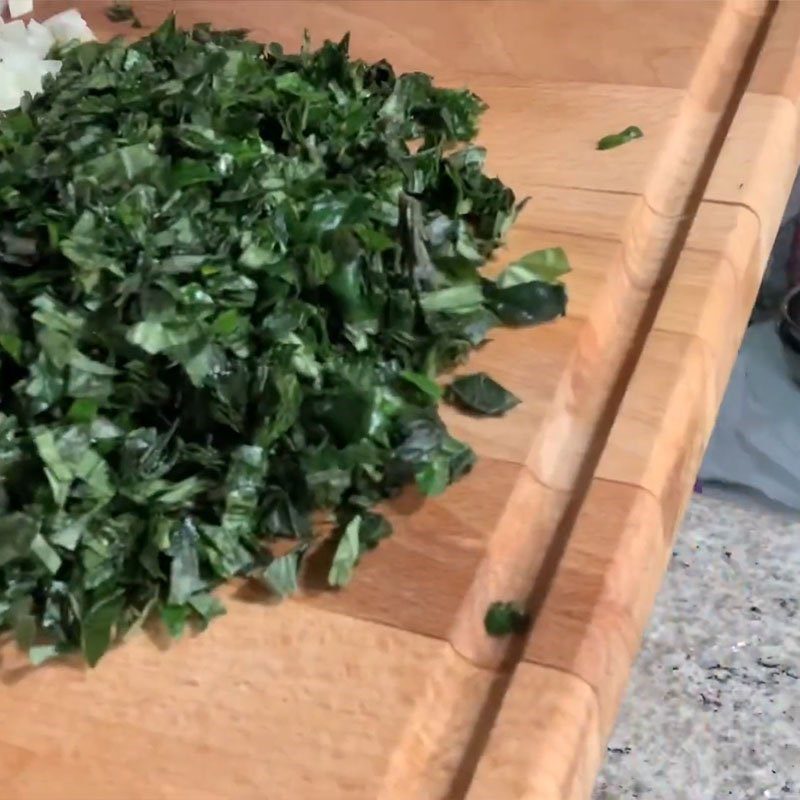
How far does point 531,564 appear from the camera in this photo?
62 centimetres

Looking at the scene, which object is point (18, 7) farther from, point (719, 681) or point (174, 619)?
point (719, 681)

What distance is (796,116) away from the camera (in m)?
0.84

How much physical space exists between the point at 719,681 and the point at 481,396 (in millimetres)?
495

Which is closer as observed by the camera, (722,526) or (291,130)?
(291,130)

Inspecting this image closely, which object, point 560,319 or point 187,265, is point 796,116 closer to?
point 560,319

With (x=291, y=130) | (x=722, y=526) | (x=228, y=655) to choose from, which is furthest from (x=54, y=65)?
(x=722, y=526)

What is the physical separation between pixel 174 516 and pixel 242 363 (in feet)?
0.30

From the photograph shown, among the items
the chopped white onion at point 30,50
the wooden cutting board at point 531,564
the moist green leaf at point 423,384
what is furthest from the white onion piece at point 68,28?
the moist green leaf at point 423,384

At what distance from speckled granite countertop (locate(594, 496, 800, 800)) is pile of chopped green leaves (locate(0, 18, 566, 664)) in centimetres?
46

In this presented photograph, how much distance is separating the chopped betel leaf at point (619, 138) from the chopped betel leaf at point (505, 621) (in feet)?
1.23

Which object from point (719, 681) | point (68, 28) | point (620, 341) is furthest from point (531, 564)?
point (68, 28)

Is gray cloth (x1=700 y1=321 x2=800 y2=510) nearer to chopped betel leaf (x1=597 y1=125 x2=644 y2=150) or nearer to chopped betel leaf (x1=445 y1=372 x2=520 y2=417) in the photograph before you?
chopped betel leaf (x1=597 y1=125 x2=644 y2=150)

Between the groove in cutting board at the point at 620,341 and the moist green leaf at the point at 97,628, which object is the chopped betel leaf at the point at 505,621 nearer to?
the groove in cutting board at the point at 620,341

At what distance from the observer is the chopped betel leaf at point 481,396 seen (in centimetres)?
67
